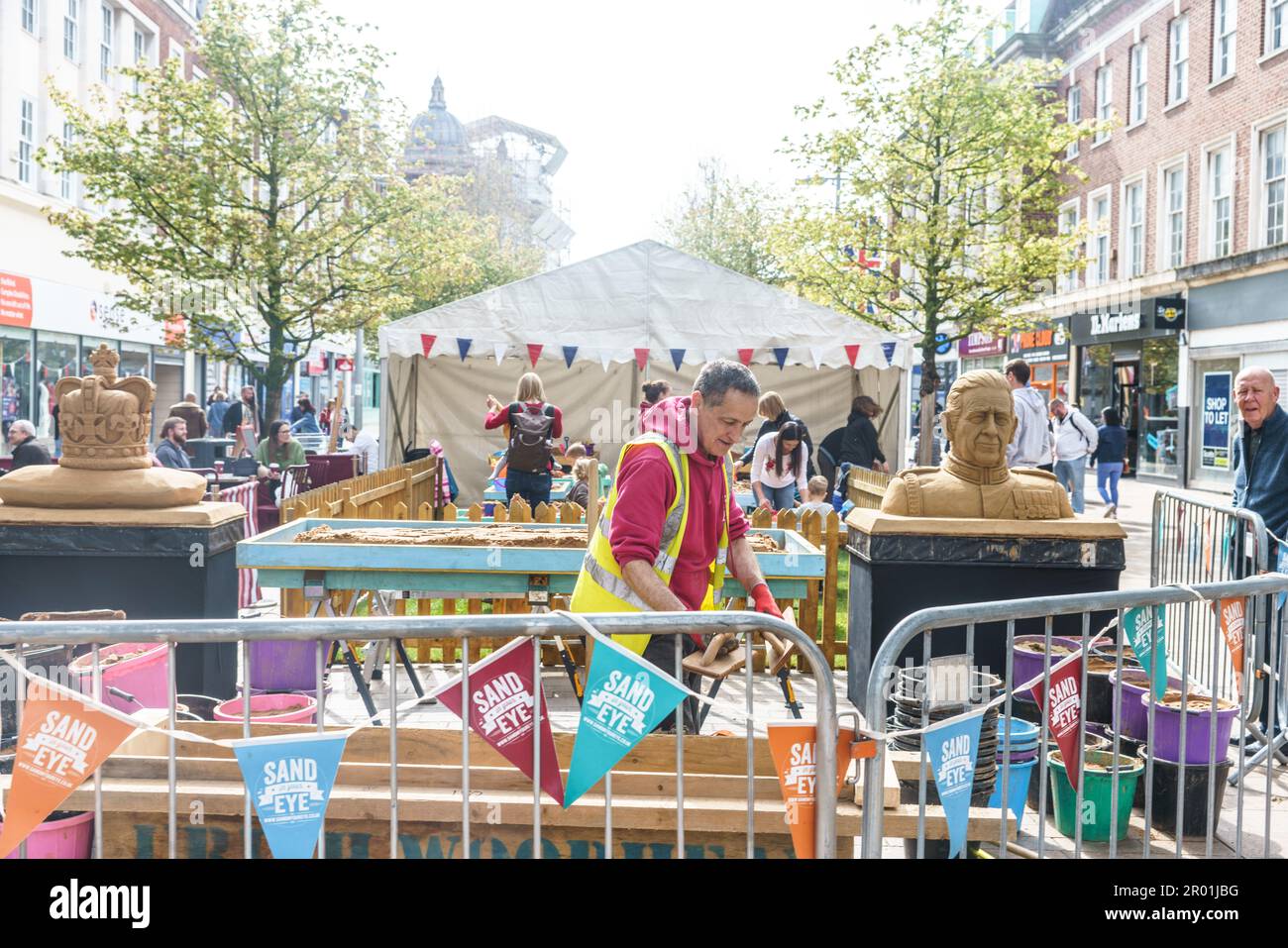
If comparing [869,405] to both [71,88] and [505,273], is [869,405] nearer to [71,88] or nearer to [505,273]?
[71,88]

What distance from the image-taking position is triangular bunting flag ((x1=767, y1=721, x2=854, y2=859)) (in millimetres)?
2902

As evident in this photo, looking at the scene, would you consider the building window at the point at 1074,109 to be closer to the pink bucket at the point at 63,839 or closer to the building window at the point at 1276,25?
the building window at the point at 1276,25

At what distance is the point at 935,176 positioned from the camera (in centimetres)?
2172

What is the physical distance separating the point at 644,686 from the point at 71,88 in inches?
1151

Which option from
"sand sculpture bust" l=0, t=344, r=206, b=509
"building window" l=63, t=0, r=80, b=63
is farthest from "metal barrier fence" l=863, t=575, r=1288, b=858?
"building window" l=63, t=0, r=80, b=63

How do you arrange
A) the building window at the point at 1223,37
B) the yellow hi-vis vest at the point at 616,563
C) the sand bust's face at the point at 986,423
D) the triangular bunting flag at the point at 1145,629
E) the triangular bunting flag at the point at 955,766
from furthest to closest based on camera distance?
the building window at the point at 1223,37, the sand bust's face at the point at 986,423, the yellow hi-vis vest at the point at 616,563, the triangular bunting flag at the point at 1145,629, the triangular bunting flag at the point at 955,766

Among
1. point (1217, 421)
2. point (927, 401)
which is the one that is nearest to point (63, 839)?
point (927, 401)

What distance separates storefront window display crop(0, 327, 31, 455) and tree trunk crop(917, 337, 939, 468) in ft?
60.3

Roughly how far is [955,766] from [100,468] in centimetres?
481

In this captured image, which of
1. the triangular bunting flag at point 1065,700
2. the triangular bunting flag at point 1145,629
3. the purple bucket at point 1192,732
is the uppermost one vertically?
the triangular bunting flag at point 1145,629

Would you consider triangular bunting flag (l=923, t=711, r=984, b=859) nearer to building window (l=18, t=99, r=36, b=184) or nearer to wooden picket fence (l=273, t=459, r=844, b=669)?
wooden picket fence (l=273, t=459, r=844, b=669)

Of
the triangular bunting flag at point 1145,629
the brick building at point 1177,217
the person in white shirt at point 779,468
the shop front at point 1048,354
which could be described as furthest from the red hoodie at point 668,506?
the shop front at point 1048,354

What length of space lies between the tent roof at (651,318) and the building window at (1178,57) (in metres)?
16.1

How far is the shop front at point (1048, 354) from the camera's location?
30953mm
